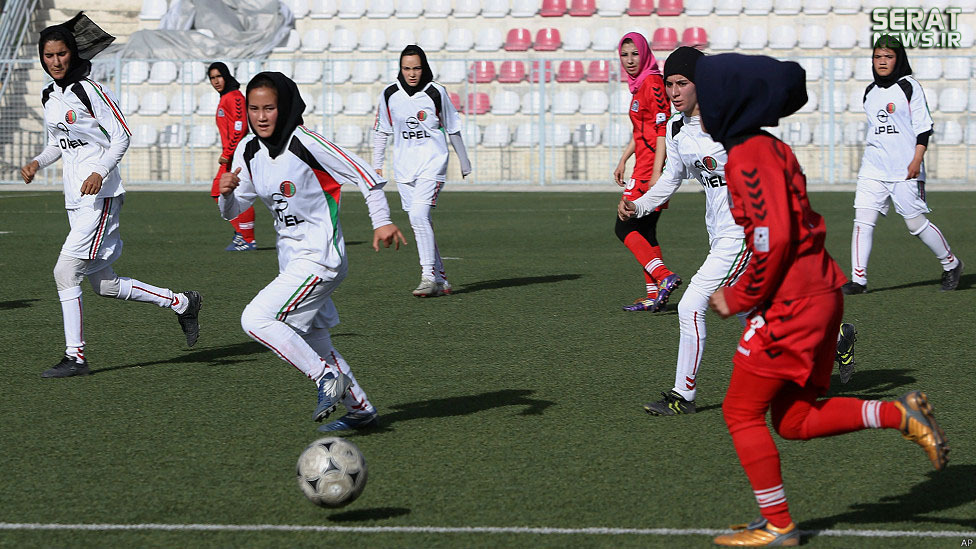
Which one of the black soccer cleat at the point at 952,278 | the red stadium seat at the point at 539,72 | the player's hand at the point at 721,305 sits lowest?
the black soccer cleat at the point at 952,278

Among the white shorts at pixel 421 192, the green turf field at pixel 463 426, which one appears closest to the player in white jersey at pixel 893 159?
the green turf field at pixel 463 426

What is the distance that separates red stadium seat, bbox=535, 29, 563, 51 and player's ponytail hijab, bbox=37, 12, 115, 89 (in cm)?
2051

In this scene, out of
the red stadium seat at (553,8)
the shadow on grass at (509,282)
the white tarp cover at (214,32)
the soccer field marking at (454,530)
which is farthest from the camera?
the red stadium seat at (553,8)

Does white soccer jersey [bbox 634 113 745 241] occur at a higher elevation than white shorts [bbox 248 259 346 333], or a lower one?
higher

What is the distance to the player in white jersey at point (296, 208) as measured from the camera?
539 cm

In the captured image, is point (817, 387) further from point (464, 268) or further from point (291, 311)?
point (464, 268)

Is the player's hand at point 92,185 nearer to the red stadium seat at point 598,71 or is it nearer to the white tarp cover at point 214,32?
the red stadium seat at point 598,71

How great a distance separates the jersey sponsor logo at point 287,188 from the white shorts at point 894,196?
6.41m

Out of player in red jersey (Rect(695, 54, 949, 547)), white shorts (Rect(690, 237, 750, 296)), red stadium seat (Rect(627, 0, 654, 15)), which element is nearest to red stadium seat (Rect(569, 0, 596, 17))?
red stadium seat (Rect(627, 0, 654, 15))

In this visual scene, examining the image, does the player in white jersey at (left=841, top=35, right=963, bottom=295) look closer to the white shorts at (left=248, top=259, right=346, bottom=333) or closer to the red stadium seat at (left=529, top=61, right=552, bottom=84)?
the white shorts at (left=248, top=259, right=346, bottom=333)

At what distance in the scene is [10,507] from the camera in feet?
15.1

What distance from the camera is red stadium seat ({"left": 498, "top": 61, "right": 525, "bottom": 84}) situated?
85.6ft

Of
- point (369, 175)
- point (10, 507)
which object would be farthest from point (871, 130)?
point (10, 507)

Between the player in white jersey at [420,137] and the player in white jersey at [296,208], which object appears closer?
the player in white jersey at [296,208]
